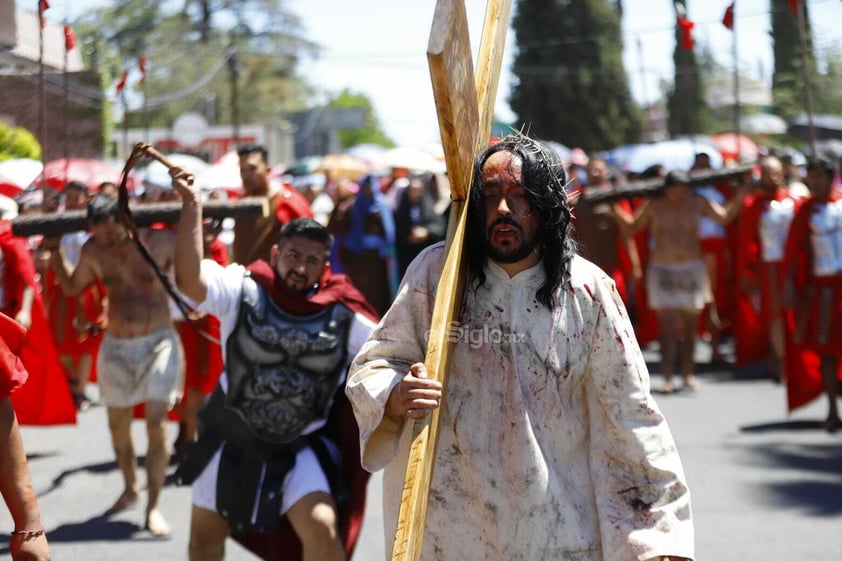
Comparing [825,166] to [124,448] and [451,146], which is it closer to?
[124,448]

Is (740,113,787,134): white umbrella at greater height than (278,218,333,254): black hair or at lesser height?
greater

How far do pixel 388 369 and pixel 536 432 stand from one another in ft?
1.34

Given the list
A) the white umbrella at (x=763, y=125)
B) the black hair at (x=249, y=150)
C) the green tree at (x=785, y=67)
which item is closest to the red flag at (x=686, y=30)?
the black hair at (x=249, y=150)

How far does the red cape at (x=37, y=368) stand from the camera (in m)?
7.66

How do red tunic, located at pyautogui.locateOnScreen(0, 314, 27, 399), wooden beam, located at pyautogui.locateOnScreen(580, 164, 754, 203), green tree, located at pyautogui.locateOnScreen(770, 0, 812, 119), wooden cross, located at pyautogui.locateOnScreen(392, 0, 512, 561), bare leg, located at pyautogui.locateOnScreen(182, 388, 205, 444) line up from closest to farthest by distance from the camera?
wooden cross, located at pyautogui.locateOnScreen(392, 0, 512, 561), red tunic, located at pyautogui.locateOnScreen(0, 314, 27, 399), bare leg, located at pyautogui.locateOnScreen(182, 388, 205, 444), wooden beam, located at pyautogui.locateOnScreen(580, 164, 754, 203), green tree, located at pyautogui.locateOnScreen(770, 0, 812, 119)

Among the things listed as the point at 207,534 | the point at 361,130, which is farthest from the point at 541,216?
the point at 361,130

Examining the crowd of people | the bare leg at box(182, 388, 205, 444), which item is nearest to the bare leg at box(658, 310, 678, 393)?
the crowd of people

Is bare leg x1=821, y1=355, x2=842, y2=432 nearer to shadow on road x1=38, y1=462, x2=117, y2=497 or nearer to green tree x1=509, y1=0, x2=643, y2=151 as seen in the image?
shadow on road x1=38, y1=462, x2=117, y2=497

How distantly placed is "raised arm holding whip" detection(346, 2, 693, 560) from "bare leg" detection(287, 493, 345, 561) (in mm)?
1415

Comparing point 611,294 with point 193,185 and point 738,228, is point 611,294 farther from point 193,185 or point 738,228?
point 738,228

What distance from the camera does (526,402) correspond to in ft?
11.6

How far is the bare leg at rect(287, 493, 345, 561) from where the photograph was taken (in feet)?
16.5

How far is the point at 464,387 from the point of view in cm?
360

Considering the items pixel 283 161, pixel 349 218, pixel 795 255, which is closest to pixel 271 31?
pixel 283 161
